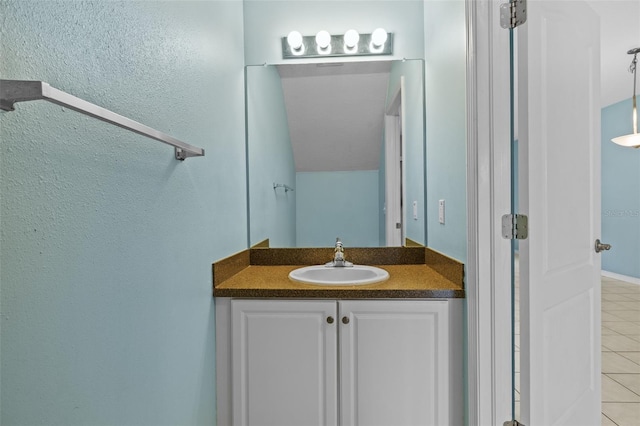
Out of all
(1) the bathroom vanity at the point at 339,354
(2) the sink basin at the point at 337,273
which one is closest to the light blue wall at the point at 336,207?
(2) the sink basin at the point at 337,273

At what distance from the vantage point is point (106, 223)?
0.79 metres

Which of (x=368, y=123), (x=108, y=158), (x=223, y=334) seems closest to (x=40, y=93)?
(x=108, y=158)

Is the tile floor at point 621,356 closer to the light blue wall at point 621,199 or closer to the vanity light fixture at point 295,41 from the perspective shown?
the light blue wall at point 621,199

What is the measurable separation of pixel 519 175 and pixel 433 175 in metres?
0.53

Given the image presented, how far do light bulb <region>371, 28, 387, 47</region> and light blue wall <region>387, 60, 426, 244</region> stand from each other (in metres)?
0.14

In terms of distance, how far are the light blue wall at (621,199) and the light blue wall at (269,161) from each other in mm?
3542

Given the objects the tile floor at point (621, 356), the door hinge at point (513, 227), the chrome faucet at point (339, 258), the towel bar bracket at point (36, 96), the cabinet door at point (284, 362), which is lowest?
the tile floor at point (621, 356)

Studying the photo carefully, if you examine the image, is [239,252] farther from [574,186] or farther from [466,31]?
[574,186]

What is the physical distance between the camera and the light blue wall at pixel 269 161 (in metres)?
1.93

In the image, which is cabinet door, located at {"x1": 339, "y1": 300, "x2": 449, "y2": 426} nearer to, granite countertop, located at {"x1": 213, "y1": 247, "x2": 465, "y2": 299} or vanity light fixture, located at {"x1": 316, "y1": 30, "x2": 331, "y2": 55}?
granite countertop, located at {"x1": 213, "y1": 247, "x2": 465, "y2": 299}

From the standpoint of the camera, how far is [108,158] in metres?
0.80

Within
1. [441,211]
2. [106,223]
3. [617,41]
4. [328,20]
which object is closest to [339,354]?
[441,211]

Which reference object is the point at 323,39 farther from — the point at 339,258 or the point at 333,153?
the point at 339,258

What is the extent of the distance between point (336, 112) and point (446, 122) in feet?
2.32
